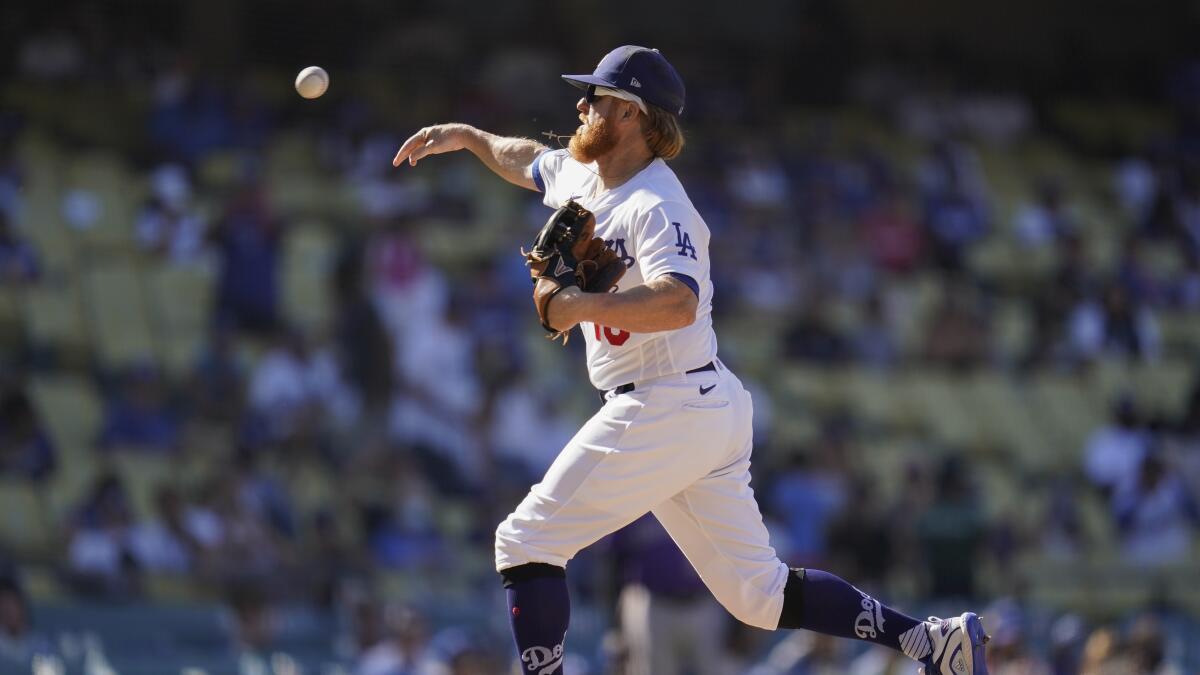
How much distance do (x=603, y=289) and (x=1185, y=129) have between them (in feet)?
45.9

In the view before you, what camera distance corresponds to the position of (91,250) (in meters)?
12.3

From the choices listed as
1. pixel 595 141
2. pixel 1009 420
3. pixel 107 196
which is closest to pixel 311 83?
pixel 595 141

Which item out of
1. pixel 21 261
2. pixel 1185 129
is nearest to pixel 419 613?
pixel 21 261

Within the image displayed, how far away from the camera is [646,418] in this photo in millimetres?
5055

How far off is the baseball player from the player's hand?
0.53m

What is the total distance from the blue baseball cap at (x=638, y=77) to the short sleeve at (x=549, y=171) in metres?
0.41

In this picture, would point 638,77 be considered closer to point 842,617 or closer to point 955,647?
point 842,617

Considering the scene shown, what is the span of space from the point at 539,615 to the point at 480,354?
7.23 meters

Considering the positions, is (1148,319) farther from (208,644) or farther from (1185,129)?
(208,644)

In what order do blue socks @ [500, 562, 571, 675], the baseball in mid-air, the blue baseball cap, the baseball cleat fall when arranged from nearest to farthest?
blue socks @ [500, 562, 571, 675] < the blue baseball cap < the baseball cleat < the baseball in mid-air

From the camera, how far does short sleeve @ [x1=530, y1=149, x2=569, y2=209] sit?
5520 millimetres

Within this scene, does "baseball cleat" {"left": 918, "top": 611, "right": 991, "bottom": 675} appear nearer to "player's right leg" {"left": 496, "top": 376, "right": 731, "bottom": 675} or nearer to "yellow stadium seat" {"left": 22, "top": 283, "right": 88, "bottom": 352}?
"player's right leg" {"left": 496, "top": 376, "right": 731, "bottom": 675}

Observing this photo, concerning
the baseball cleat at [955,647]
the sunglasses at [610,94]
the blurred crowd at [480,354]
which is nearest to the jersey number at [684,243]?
the sunglasses at [610,94]

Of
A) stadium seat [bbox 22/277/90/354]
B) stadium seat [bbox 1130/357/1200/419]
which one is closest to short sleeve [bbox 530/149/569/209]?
stadium seat [bbox 22/277/90/354]
